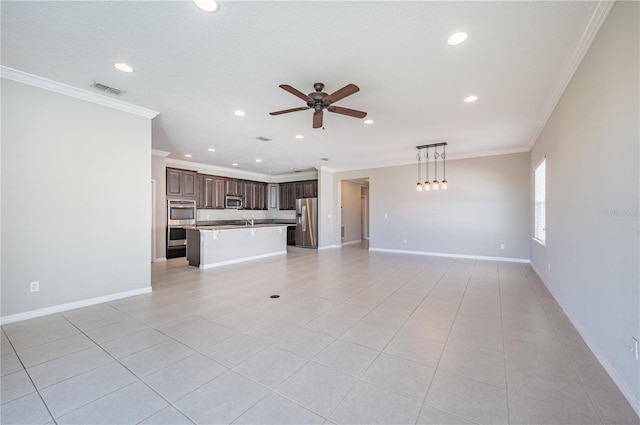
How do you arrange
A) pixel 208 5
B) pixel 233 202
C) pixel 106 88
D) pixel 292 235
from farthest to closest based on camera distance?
pixel 292 235 → pixel 233 202 → pixel 106 88 → pixel 208 5

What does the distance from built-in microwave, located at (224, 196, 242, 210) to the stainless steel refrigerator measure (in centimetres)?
203

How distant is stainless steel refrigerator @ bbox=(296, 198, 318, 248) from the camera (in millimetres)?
8988

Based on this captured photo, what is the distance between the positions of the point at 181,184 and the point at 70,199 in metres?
4.32

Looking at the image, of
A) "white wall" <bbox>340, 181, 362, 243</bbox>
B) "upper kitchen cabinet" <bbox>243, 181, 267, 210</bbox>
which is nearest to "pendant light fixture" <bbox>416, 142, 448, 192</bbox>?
"white wall" <bbox>340, 181, 362, 243</bbox>

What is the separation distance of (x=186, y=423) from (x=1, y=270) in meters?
3.03

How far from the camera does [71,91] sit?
3229mm

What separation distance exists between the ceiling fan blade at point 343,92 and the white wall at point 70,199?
2.91m

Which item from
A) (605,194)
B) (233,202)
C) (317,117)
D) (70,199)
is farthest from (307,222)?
(605,194)

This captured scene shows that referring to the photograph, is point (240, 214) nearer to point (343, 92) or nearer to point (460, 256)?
point (460, 256)

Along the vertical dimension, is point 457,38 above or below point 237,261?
above

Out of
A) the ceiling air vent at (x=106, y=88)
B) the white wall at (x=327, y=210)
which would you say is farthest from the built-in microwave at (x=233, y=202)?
the ceiling air vent at (x=106, y=88)

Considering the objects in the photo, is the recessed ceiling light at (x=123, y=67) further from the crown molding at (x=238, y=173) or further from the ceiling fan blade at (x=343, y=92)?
the crown molding at (x=238, y=173)

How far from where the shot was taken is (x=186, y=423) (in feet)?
4.97

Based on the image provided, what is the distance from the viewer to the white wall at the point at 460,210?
620 cm
